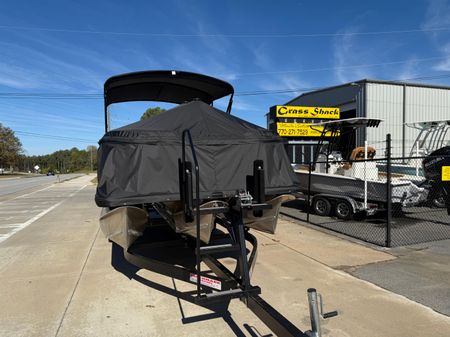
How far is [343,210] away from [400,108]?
582 inches

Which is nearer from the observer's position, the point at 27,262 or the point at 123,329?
the point at 123,329

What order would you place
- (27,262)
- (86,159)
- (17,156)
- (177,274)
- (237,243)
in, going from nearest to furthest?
(237,243), (177,274), (27,262), (17,156), (86,159)

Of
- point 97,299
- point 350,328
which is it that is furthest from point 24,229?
point 350,328

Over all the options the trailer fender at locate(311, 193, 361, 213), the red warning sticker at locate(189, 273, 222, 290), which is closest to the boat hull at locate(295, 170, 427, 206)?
the trailer fender at locate(311, 193, 361, 213)

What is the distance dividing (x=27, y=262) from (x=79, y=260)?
2.85 feet

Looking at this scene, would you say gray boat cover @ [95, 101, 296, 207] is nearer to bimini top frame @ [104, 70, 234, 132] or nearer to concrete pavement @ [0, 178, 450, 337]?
concrete pavement @ [0, 178, 450, 337]

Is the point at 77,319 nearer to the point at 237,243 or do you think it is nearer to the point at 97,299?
the point at 97,299

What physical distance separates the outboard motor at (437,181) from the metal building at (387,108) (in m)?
9.93

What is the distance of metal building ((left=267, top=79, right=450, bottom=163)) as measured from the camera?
72.8 ft

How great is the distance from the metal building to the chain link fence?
32.1ft

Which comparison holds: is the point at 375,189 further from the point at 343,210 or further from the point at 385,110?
the point at 385,110

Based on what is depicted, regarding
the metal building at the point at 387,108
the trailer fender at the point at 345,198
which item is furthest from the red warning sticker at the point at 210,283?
the metal building at the point at 387,108

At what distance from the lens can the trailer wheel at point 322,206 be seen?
11.4 metres

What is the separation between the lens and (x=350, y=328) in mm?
4012
